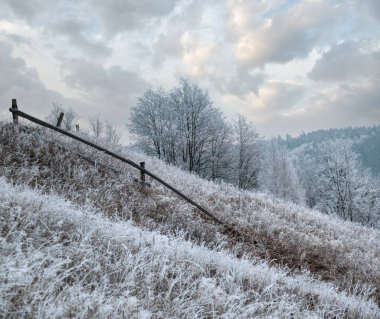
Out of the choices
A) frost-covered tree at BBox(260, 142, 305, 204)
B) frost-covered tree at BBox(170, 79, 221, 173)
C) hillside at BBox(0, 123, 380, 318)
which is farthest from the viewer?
frost-covered tree at BBox(260, 142, 305, 204)

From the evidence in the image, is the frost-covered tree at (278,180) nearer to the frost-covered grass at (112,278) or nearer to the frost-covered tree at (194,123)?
the frost-covered tree at (194,123)

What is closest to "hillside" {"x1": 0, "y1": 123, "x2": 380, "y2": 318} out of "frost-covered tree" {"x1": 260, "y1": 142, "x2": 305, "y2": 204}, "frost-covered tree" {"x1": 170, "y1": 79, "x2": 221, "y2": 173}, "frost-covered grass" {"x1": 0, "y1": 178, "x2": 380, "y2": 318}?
"frost-covered grass" {"x1": 0, "y1": 178, "x2": 380, "y2": 318}

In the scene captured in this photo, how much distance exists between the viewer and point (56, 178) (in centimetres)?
966

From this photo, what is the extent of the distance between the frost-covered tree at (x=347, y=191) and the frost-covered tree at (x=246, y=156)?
8188mm

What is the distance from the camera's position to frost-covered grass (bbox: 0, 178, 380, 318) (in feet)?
10.1

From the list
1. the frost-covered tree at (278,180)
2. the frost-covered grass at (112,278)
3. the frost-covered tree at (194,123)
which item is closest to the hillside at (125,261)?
the frost-covered grass at (112,278)

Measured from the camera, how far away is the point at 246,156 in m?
43.4

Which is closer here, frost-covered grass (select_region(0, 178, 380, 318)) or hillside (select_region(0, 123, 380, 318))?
frost-covered grass (select_region(0, 178, 380, 318))

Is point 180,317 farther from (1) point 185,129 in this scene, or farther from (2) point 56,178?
(1) point 185,129

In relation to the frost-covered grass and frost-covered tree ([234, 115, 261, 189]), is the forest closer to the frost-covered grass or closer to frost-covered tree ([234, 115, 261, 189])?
frost-covered tree ([234, 115, 261, 189])

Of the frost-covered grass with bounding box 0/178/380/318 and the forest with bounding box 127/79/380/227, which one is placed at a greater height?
the forest with bounding box 127/79/380/227

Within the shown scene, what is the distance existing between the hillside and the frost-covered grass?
2 centimetres

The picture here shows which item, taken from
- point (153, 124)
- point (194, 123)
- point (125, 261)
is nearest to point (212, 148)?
point (194, 123)

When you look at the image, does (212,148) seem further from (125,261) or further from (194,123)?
(125,261)
